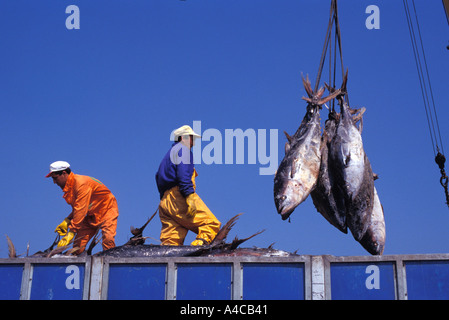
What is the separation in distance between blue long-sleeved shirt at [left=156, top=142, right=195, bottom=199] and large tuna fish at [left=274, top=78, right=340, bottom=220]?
1.43 m

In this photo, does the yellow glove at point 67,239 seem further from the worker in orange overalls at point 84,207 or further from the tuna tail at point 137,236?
the tuna tail at point 137,236

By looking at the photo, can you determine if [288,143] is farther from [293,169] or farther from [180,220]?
[180,220]

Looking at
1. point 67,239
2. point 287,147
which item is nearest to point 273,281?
point 287,147

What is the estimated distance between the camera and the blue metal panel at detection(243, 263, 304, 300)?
4.64 m

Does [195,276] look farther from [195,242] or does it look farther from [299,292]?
[195,242]

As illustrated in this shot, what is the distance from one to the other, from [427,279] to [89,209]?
5.04 metres

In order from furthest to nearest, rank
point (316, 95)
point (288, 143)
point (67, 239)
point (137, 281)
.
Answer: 1. point (67, 239)
2. point (316, 95)
3. point (288, 143)
4. point (137, 281)

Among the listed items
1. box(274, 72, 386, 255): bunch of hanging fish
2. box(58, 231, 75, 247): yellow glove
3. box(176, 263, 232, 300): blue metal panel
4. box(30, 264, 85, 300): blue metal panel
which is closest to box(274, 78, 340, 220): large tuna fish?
box(274, 72, 386, 255): bunch of hanging fish

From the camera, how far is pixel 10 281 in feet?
16.5

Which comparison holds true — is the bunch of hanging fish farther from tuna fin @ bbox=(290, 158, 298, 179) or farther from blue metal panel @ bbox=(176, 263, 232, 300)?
blue metal panel @ bbox=(176, 263, 232, 300)

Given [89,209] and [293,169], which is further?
[89,209]

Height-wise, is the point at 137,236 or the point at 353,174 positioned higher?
the point at 353,174
